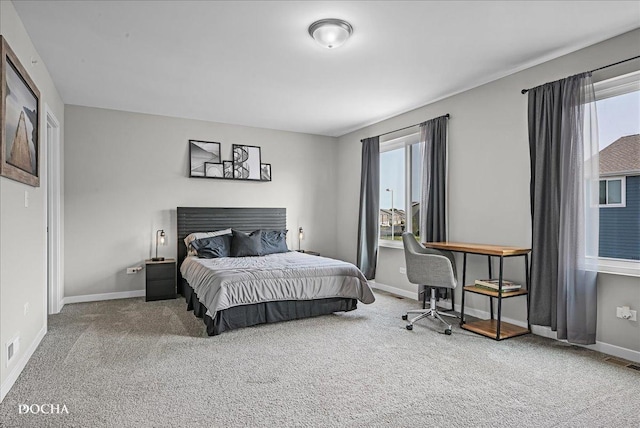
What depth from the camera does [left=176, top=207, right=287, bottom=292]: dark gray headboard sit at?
567cm

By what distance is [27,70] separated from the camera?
316 centimetres

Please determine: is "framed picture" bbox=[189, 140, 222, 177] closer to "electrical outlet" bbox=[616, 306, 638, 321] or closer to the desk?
the desk

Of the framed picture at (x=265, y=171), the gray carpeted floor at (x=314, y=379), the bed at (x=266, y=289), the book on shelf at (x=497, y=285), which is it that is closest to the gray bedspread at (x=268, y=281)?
the bed at (x=266, y=289)

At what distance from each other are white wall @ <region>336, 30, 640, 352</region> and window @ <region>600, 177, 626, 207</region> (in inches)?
24.2

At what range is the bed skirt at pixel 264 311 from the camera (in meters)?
3.73

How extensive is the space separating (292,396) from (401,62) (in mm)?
3110

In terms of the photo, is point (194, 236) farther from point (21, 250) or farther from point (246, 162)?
point (21, 250)

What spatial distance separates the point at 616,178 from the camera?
325 centimetres

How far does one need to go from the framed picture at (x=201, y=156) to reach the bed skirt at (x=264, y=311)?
6.41ft

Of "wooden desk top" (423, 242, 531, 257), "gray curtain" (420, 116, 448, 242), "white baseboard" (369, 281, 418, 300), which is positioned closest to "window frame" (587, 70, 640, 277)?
"wooden desk top" (423, 242, 531, 257)

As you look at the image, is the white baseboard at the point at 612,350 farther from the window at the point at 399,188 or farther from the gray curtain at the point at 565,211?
the window at the point at 399,188

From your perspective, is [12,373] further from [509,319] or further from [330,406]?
[509,319]

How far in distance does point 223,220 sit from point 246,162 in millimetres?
1032

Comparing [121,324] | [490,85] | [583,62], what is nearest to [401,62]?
[490,85]
